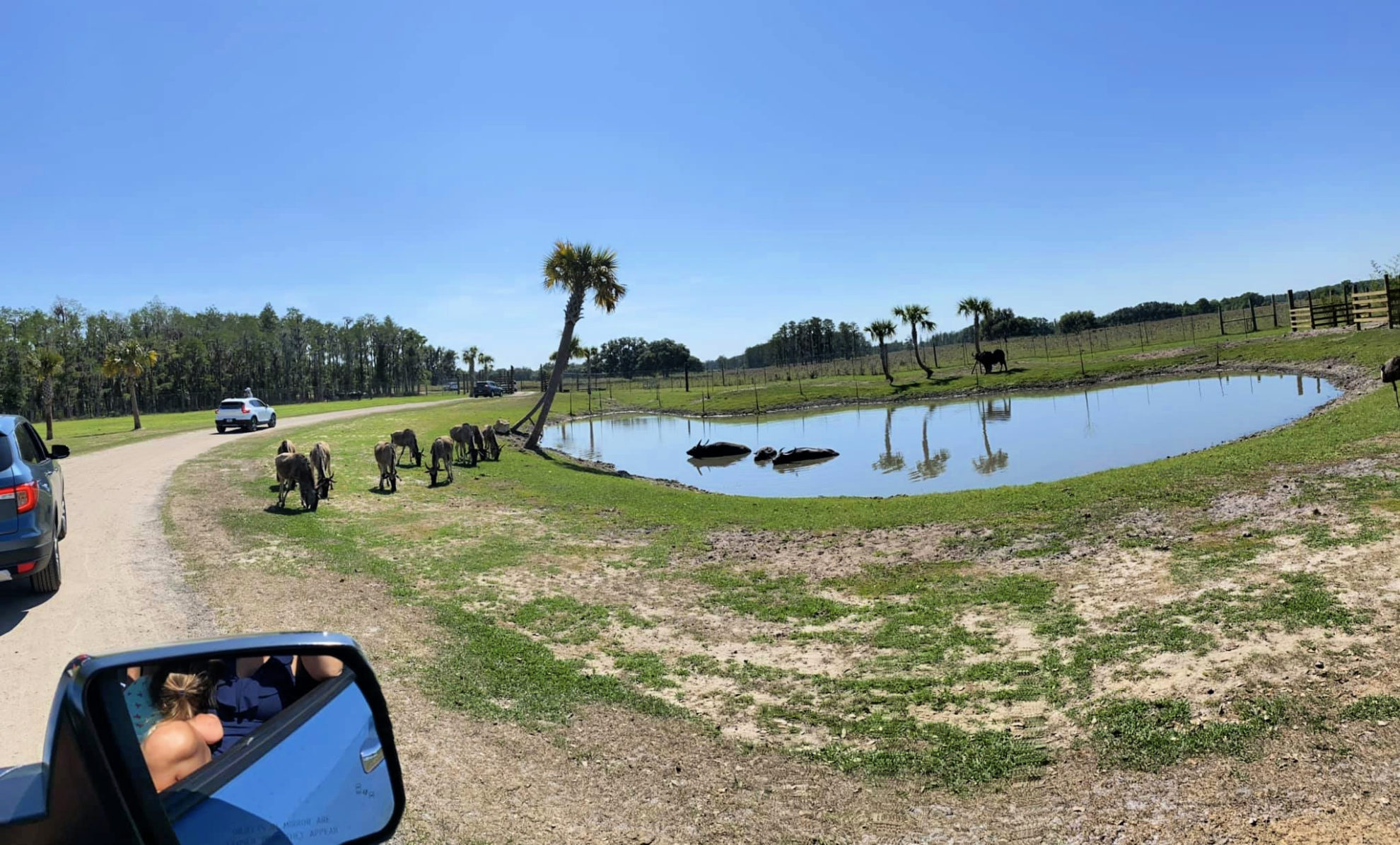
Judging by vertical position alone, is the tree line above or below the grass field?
above

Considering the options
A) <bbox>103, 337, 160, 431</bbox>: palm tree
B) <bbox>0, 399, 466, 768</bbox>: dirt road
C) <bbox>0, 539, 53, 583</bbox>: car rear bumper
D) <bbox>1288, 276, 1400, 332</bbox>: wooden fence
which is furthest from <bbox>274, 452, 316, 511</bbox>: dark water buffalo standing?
<bbox>1288, 276, 1400, 332</bbox>: wooden fence

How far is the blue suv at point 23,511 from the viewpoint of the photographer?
756 centimetres

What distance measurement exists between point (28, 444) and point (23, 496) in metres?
1.74

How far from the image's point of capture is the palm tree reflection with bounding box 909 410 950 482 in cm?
2512

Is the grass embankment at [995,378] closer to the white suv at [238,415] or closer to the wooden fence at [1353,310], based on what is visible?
the wooden fence at [1353,310]

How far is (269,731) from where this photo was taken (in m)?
2.22

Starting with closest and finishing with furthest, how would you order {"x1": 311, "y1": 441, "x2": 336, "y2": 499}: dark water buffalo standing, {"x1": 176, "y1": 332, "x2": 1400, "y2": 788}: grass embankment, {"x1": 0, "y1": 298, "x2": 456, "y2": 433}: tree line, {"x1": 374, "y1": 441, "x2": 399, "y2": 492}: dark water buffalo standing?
{"x1": 176, "y1": 332, "x2": 1400, "y2": 788}: grass embankment
{"x1": 311, "y1": 441, "x2": 336, "y2": 499}: dark water buffalo standing
{"x1": 374, "y1": 441, "x2": 399, "y2": 492}: dark water buffalo standing
{"x1": 0, "y1": 298, "x2": 456, "y2": 433}: tree line

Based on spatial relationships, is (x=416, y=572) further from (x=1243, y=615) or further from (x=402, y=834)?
(x=1243, y=615)

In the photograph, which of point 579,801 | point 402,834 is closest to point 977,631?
point 579,801

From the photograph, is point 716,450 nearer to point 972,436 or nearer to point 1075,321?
point 972,436

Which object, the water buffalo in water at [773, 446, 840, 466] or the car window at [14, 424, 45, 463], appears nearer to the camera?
the car window at [14, 424, 45, 463]

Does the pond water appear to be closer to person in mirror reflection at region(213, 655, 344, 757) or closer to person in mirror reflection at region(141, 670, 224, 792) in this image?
person in mirror reflection at region(213, 655, 344, 757)

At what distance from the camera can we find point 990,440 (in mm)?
32312

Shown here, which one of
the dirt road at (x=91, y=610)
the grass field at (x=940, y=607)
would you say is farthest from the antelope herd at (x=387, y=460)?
the dirt road at (x=91, y=610)
